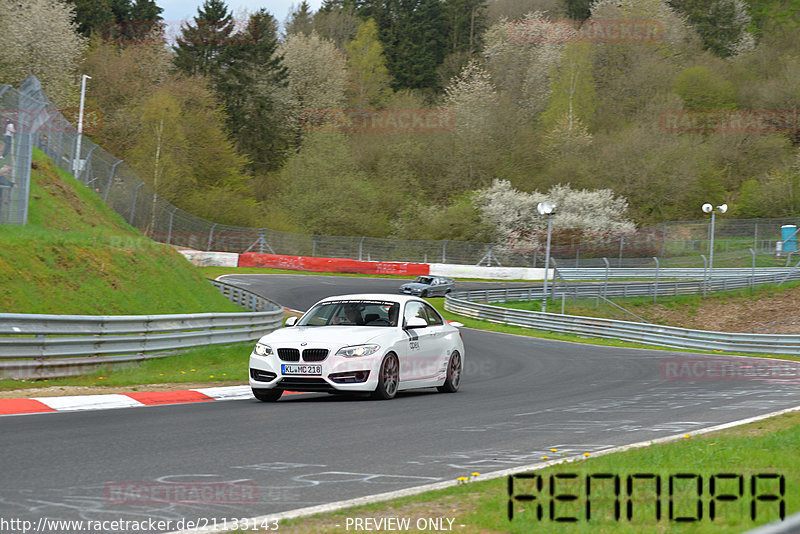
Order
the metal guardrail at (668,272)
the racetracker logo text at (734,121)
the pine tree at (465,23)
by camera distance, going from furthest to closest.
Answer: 1. the pine tree at (465,23)
2. the racetracker logo text at (734,121)
3. the metal guardrail at (668,272)

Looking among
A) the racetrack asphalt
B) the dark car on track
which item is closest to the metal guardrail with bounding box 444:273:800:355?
the dark car on track

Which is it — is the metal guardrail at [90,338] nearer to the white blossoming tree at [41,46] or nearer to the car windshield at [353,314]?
the car windshield at [353,314]

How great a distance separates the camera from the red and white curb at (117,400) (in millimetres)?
10539

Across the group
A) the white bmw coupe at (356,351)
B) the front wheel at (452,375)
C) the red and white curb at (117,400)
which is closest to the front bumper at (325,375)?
the white bmw coupe at (356,351)

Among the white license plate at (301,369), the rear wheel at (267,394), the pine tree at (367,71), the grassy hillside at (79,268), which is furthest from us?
the pine tree at (367,71)

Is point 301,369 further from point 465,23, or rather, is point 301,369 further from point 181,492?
point 465,23

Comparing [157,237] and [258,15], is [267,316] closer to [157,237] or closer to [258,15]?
[157,237]

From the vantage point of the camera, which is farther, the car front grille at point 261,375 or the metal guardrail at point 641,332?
the metal guardrail at point 641,332

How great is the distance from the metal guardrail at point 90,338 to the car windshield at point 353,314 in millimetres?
3859

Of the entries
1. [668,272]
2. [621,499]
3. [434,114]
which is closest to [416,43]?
[434,114]

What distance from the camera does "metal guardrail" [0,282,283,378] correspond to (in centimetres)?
1316

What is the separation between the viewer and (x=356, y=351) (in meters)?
12.0

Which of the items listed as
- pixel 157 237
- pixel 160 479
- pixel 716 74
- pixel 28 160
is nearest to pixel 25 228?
pixel 28 160

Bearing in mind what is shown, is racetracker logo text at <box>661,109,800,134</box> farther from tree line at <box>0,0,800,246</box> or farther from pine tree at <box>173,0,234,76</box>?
pine tree at <box>173,0,234,76</box>
